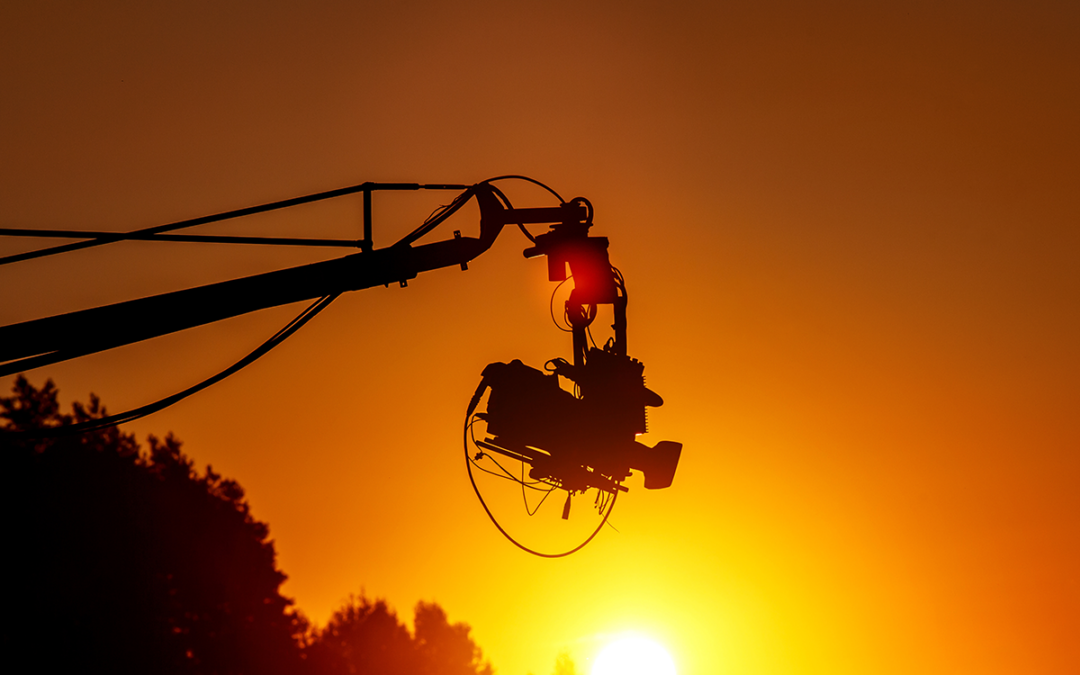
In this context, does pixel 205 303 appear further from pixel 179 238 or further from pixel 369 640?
pixel 369 640

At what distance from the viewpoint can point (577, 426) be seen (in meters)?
9.12

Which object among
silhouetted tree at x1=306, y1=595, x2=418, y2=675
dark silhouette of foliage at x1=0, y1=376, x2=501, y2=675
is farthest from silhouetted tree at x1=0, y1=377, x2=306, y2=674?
silhouetted tree at x1=306, y1=595, x2=418, y2=675

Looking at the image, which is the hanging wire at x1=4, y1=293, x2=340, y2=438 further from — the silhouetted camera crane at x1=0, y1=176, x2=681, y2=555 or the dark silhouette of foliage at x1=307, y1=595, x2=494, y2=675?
the dark silhouette of foliage at x1=307, y1=595, x2=494, y2=675

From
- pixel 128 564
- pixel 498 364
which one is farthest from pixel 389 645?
pixel 498 364

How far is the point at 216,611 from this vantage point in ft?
167

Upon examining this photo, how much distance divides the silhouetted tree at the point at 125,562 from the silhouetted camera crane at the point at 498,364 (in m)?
38.4

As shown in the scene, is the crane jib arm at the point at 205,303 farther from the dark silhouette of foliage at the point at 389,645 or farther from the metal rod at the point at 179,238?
the dark silhouette of foliage at the point at 389,645

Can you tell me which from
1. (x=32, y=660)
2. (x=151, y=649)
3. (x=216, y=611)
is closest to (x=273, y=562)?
(x=216, y=611)

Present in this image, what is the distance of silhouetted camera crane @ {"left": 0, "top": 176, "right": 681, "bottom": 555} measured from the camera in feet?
25.9

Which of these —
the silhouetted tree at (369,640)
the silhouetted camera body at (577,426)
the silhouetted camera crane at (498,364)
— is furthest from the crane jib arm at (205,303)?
the silhouetted tree at (369,640)

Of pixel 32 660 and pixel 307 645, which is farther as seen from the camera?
pixel 307 645

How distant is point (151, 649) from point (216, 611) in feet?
17.5

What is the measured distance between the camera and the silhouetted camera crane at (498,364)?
25.9 feet

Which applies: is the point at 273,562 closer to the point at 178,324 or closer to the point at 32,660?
the point at 32,660
